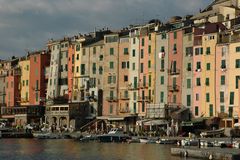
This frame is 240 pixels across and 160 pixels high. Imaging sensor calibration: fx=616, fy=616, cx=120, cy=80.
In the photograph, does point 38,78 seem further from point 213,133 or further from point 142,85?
point 213,133

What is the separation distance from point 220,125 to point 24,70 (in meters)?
64.8

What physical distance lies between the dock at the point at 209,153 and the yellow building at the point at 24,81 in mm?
81872

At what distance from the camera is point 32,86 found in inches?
5586

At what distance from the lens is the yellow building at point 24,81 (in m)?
144

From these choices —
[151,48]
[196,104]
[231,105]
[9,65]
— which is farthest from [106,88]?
[9,65]

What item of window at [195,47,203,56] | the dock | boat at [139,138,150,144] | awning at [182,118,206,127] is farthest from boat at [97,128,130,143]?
the dock

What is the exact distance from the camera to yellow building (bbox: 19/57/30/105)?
144 m

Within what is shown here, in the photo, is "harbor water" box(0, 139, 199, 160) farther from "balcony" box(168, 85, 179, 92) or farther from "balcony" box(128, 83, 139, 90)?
"balcony" box(128, 83, 139, 90)

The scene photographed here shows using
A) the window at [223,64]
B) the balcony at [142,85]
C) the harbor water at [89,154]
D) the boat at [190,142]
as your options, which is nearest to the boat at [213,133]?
the window at [223,64]

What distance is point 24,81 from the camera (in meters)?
146

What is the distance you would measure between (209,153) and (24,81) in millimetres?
91815

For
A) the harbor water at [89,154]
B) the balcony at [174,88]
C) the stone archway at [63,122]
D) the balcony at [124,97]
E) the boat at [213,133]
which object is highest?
the balcony at [174,88]

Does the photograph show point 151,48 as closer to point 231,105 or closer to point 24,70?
point 231,105

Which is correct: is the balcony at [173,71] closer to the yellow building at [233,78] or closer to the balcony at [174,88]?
the balcony at [174,88]
